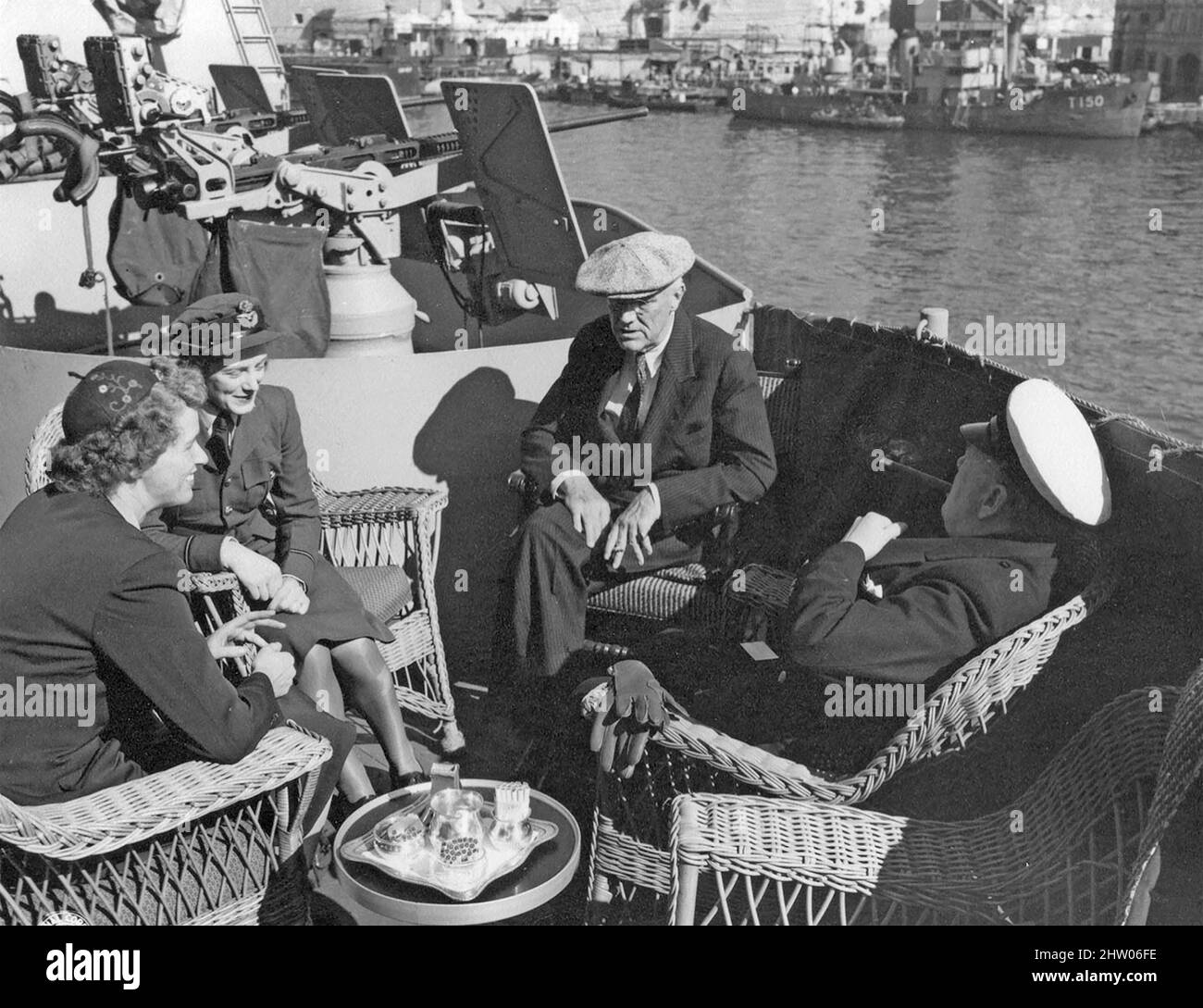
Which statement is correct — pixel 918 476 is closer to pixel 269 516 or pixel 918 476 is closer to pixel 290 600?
pixel 290 600

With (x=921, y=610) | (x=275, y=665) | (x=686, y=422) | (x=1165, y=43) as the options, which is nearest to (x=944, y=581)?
(x=921, y=610)

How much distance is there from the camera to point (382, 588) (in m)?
3.86

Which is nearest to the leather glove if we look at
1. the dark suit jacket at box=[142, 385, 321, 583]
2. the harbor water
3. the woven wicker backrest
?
the dark suit jacket at box=[142, 385, 321, 583]

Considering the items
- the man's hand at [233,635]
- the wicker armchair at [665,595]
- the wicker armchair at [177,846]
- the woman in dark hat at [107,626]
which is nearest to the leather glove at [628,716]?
the wicker armchair at [177,846]

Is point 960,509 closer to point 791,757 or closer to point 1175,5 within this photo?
point 791,757

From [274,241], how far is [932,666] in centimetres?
445

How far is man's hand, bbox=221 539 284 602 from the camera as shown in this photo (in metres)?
3.33

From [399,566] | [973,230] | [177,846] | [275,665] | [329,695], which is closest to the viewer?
[177,846]

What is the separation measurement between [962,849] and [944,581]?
1.72ft

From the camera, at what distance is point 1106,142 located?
54.6 meters

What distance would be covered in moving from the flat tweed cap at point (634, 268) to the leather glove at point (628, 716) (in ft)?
4.54

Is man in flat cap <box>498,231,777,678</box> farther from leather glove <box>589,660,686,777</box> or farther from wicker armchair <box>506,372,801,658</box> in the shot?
leather glove <box>589,660,686,777</box>
